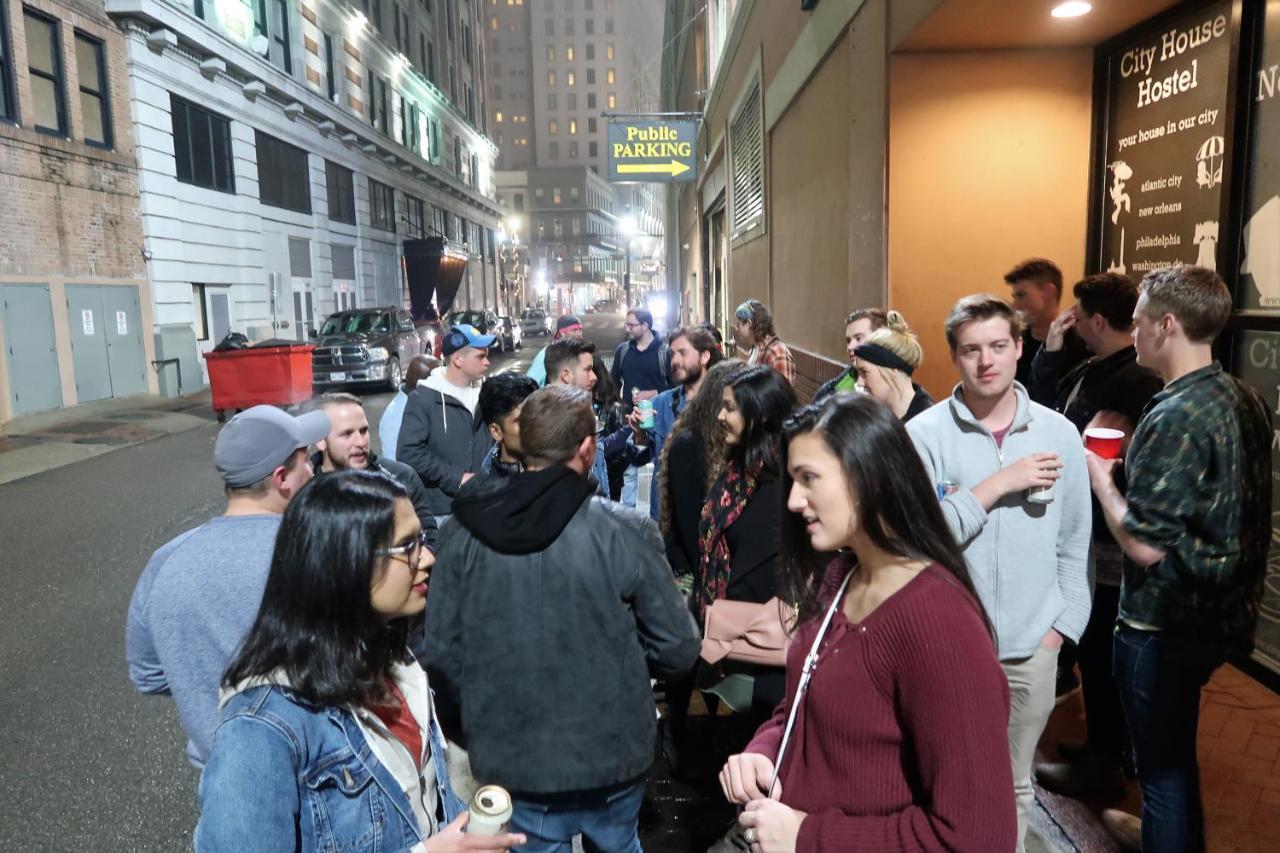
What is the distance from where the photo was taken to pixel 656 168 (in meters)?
18.9

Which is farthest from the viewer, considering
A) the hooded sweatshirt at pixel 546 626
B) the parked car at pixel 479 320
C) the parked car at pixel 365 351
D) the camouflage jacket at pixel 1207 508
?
the parked car at pixel 479 320

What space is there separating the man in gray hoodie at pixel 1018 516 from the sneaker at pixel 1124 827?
29.9 inches

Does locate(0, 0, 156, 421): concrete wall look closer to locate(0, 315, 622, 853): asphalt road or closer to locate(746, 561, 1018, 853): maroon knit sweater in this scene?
locate(0, 315, 622, 853): asphalt road

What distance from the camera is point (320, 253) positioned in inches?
1138

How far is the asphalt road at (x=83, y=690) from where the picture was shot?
11.9ft

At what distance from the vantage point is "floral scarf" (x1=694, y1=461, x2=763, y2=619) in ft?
10.4

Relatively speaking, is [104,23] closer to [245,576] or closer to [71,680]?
[71,680]

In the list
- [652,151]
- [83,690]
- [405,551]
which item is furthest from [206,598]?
[652,151]

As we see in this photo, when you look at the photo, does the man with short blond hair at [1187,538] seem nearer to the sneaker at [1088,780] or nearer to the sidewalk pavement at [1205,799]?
the sidewalk pavement at [1205,799]

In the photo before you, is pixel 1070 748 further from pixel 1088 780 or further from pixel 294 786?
pixel 294 786

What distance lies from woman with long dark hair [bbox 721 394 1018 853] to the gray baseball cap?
1509 millimetres

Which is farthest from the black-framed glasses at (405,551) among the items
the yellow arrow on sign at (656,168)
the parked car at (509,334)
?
the parked car at (509,334)

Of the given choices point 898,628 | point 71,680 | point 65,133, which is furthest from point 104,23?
point 898,628

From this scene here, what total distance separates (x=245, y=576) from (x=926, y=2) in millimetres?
4943
